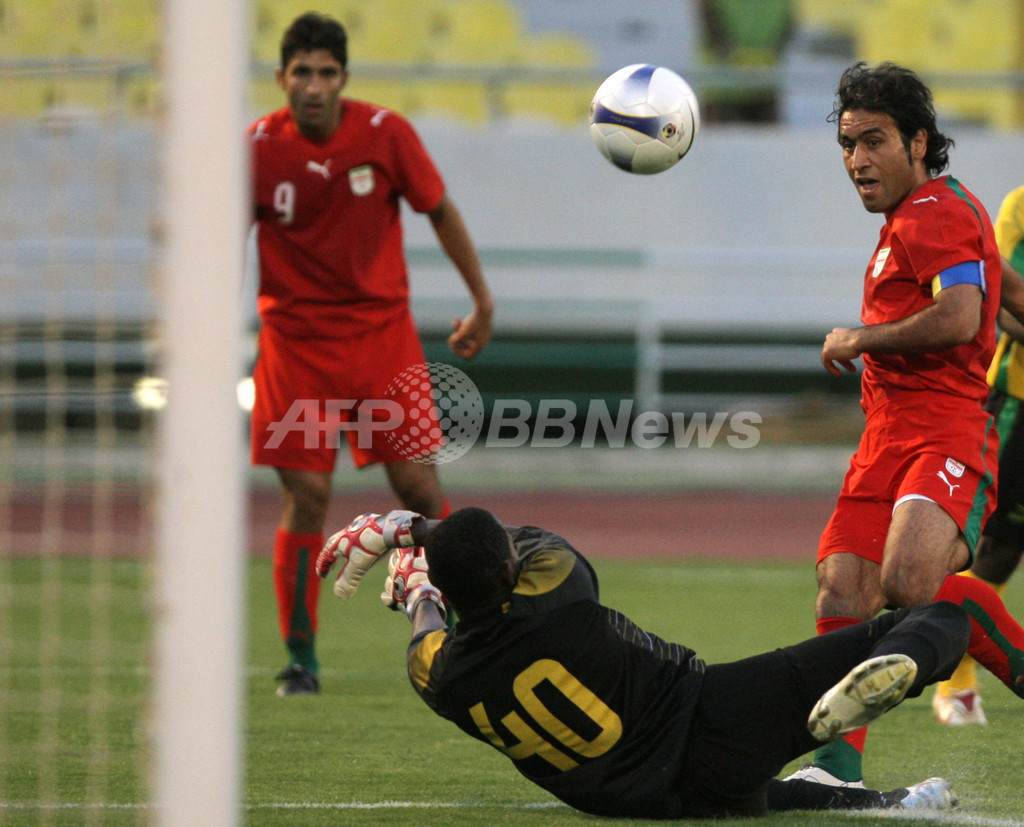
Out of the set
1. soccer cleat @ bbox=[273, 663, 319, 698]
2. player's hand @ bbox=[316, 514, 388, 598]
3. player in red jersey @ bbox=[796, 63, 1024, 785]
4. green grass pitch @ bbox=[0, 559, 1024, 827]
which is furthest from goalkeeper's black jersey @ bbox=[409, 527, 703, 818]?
soccer cleat @ bbox=[273, 663, 319, 698]

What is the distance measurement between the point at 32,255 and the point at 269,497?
10.7 ft

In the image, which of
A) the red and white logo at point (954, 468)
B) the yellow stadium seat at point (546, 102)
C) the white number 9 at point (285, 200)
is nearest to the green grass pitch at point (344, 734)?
the red and white logo at point (954, 468)

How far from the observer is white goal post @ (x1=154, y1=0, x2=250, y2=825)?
2.49 m

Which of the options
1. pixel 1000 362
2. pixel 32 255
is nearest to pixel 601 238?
pixel 32 255

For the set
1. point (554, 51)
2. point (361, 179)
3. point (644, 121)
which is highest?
point (554, 51)

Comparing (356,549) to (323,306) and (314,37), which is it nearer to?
(323,306)

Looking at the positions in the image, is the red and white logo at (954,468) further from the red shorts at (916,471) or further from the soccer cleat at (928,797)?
the soccer cleat at (928,797)

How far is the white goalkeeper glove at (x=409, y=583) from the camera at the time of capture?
3.80 metres

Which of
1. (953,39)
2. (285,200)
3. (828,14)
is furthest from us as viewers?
(828,14)

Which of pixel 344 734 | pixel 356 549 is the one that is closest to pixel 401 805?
pixel 356 549

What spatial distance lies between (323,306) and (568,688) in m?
2.65

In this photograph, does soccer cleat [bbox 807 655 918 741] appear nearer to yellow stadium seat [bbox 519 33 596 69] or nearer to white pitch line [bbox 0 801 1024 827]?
white pitch line [bbox 0 801 1024 827]

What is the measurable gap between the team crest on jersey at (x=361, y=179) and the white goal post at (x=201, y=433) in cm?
306

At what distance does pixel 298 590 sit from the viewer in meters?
5.62
